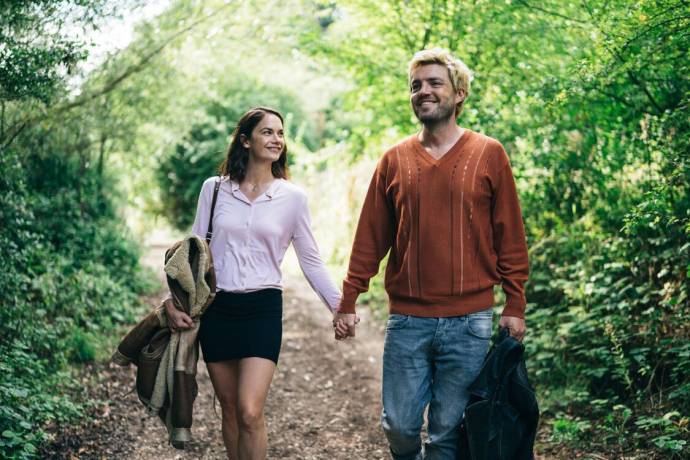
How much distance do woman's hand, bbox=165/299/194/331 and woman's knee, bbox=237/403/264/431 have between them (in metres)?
0.52

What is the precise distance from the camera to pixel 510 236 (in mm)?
3438

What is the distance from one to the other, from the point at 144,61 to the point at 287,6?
216cm

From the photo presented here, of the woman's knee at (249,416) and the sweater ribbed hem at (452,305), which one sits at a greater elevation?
the sweater ribbed hem at (452,305)

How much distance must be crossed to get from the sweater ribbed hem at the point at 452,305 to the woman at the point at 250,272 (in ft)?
2.23

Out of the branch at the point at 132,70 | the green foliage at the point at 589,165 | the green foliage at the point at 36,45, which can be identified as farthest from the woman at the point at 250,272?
the branch at the point at 132,70

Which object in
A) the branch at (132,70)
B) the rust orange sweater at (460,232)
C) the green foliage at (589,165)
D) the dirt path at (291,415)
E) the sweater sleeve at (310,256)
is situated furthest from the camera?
the branch at (132,70)

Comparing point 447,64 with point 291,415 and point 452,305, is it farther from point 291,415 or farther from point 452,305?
point 291,415

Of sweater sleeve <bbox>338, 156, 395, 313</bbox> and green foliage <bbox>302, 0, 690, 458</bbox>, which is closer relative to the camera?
sweater sleeve <bbox>338, 156, 395, 313</bbox>

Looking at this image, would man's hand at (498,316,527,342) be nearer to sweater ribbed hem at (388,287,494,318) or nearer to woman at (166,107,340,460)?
sweater ribbed hem at (388,287,494,318)

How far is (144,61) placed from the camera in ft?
30.0

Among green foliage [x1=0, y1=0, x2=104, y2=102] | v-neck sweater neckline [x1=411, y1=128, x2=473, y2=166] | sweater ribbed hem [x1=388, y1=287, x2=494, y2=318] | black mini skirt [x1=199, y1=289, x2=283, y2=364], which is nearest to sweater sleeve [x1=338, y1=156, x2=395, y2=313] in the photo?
v-neck sweater neckline [x1=411, y1=128, x2=473, y2=166]

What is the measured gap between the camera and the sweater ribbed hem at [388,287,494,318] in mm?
3422

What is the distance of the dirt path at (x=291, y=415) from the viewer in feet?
17.1

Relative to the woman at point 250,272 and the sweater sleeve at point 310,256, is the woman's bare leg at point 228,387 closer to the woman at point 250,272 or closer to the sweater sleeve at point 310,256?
the woman at point 250,272
